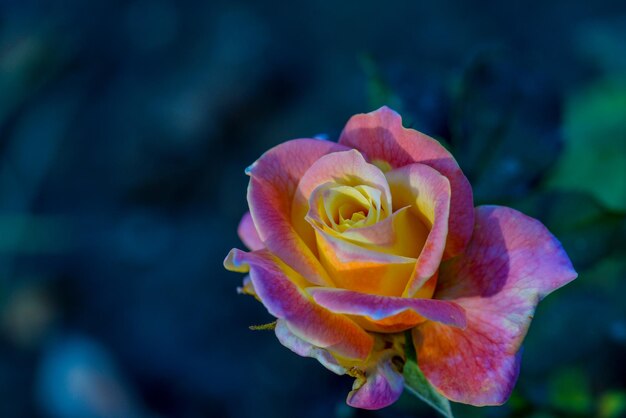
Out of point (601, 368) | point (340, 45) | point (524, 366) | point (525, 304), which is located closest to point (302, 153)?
point (525, 304)

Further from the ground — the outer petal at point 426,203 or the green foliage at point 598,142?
the outer petal at point 426,203

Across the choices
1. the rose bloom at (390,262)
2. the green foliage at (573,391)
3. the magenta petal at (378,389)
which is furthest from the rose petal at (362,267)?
the green foliage at (573,391)

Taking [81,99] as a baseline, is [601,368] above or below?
below

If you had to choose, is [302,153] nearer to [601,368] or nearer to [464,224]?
[464,224]

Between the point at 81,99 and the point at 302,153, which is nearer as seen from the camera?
the point at 302,153

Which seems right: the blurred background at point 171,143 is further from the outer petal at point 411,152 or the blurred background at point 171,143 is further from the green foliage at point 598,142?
the outer petal at point 411,152

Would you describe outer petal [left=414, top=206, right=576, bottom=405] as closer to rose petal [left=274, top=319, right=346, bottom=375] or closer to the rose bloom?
the rose bloom

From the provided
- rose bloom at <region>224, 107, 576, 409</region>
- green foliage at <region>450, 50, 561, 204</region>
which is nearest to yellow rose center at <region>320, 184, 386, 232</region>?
rose bloom at <region>224, 107, 576, 409</region>

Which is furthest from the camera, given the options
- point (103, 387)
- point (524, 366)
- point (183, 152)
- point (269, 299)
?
point (183, 152)
